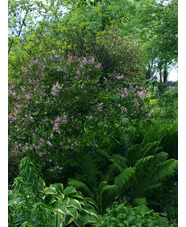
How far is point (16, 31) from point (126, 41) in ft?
19.8

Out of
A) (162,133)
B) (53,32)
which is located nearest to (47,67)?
(162,133)

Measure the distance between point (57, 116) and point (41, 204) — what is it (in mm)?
1607

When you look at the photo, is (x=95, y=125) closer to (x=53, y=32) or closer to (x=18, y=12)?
(x=53, y=32)

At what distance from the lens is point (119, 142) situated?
381 cm

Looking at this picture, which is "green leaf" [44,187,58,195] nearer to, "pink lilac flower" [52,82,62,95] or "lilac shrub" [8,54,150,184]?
"lilac shrub" [8,54,150,184]

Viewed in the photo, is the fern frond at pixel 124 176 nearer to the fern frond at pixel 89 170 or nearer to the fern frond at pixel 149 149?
the fern frond at pixel 89 170

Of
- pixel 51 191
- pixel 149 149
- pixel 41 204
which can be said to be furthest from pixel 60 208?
pixel 149 149

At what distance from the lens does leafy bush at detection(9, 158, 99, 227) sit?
181 cm

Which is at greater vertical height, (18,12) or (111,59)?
(18,12)

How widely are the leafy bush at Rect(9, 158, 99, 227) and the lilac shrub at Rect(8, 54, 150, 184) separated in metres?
0.49

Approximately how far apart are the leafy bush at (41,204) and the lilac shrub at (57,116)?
49 centimetres

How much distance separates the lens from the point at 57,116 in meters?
3.25

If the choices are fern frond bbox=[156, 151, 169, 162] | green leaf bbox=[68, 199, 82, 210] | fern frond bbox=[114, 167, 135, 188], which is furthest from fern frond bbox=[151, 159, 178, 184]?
green leaf bbox=[68, 199, 82, 210]

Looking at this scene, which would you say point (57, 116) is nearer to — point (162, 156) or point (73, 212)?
point (73, 212)
